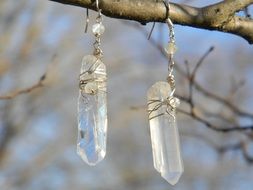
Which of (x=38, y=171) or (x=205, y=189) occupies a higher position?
(x=38, y=171)

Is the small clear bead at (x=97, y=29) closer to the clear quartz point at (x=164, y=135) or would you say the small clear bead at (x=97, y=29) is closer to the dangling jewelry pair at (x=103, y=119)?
the dangling jewelry pair at (x=103, y=119)

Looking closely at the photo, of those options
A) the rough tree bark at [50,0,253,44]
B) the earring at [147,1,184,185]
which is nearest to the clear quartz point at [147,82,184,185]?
the earring at [147,1,184,185]

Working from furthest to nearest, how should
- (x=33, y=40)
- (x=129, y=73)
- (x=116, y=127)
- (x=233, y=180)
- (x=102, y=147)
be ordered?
(x=233, y=180) < (x=116, y=127) < (x=129, y=73) < (x=33, y=40) < (x=102, y=147)

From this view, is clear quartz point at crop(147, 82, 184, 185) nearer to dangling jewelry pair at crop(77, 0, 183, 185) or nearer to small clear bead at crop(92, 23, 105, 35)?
dangling jewelry pair at crop(77, 0, 183, 185)

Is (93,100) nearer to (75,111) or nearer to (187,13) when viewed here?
(187,13)

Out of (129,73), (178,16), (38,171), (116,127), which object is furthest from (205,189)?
(178,16)

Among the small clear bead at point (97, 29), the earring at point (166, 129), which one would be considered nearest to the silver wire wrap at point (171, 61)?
the earring at point (166, 129)

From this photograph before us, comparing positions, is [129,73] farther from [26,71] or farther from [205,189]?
[205,189]
